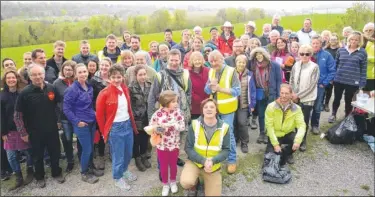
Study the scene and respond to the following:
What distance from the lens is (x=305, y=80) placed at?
5.43m

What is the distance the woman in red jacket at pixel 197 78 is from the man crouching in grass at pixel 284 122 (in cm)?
121

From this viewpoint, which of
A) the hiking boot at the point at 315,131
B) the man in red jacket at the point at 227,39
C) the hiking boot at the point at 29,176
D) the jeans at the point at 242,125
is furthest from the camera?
the man in red jacket at the point at 227,39

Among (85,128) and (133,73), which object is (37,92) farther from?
(133,73)

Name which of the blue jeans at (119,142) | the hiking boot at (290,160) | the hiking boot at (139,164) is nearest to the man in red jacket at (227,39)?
the hiking boot at (290,160)

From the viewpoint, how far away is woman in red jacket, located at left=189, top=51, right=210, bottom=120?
4754 millimetres

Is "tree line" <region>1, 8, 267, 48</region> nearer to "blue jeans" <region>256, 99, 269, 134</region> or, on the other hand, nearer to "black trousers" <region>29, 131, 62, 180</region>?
"blue jeans" <region>256, 99, 269, 134</region>

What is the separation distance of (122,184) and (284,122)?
9.42 ft

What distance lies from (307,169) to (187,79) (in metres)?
2.54

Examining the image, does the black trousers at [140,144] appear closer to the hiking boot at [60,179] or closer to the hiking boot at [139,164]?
the hiking boot at [139,164]

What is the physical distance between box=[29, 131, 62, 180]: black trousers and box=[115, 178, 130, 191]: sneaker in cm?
109

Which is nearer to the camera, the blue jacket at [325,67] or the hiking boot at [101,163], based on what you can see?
the hiking boot at [101,163]

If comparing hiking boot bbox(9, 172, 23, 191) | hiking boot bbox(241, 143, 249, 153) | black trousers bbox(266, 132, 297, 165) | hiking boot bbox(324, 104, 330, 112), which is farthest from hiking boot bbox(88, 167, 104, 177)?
hiking boot bbox(324, 104, 330, 112)

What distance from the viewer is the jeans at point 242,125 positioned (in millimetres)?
5332

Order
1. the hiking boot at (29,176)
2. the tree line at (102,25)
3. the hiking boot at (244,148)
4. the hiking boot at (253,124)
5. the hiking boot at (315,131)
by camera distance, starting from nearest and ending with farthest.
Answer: the hiking boot at (29,176) → the hiking boot at (244,148) → the hiking boot at (315,131) → the hiking boot at (253,124) → the tree line at (102,25)
